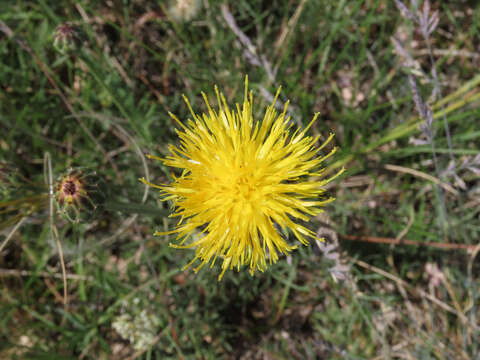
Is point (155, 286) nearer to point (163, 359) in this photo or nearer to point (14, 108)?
point (163, 359)

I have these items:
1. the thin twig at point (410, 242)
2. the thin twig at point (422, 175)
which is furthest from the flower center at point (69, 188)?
the thin twig at point (422, 175)

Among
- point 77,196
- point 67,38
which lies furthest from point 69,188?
point 67,38

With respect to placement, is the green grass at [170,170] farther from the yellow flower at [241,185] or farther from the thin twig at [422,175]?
the yellow flower at [241,185]

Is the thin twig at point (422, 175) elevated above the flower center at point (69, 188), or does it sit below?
below

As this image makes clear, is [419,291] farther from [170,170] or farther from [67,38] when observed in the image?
[67,38]

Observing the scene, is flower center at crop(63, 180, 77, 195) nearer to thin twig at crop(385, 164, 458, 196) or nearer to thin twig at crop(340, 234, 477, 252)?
thin twig at crop(340, 234, 477, 252)

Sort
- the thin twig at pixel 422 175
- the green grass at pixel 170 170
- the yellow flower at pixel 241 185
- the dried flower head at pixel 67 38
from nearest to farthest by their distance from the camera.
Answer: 1. the yellow flower at pixel 241 185
2. the dried flower head at pixel 67 38
3. the thin twig at pixel 422 175
4. the green grass at pixel 170 170

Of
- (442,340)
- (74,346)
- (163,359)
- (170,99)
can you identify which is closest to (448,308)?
(442,340)
